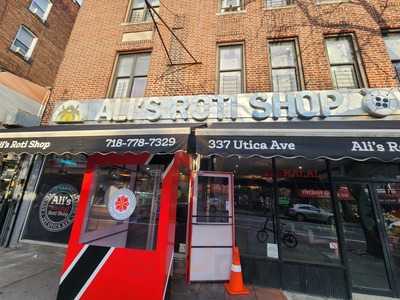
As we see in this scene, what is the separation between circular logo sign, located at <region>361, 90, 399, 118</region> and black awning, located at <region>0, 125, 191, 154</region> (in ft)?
15.4

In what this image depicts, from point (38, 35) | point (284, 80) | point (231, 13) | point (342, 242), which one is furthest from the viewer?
point (38, 35)

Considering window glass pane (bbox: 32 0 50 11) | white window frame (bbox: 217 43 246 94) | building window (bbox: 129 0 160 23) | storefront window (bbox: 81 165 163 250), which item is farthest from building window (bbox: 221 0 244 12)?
window glass pane (bbox: 32 0 50 11)

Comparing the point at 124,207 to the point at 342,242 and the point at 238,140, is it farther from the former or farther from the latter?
the point at 342,242

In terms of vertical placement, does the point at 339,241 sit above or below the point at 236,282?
above

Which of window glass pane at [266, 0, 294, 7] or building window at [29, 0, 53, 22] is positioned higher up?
building window at [29, 0, 53, 22]

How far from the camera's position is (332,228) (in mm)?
4938

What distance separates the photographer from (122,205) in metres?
3.79

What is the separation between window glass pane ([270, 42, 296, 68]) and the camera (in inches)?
257

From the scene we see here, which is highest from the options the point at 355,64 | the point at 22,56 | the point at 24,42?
the point at 24,42

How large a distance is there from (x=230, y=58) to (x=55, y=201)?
7.24 m

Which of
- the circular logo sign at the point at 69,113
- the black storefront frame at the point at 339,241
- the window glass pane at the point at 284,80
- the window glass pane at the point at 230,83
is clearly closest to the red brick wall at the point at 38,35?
the circular logo sign at the point at 69,113

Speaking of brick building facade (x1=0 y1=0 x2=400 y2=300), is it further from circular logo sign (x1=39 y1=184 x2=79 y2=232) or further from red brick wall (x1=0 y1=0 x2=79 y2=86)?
red brick wall (x1=0 y1=0 x2=79 y2=86)

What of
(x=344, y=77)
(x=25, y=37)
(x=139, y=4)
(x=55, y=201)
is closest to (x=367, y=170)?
(x=344, y=77)

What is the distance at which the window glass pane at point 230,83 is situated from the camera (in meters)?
6.50
